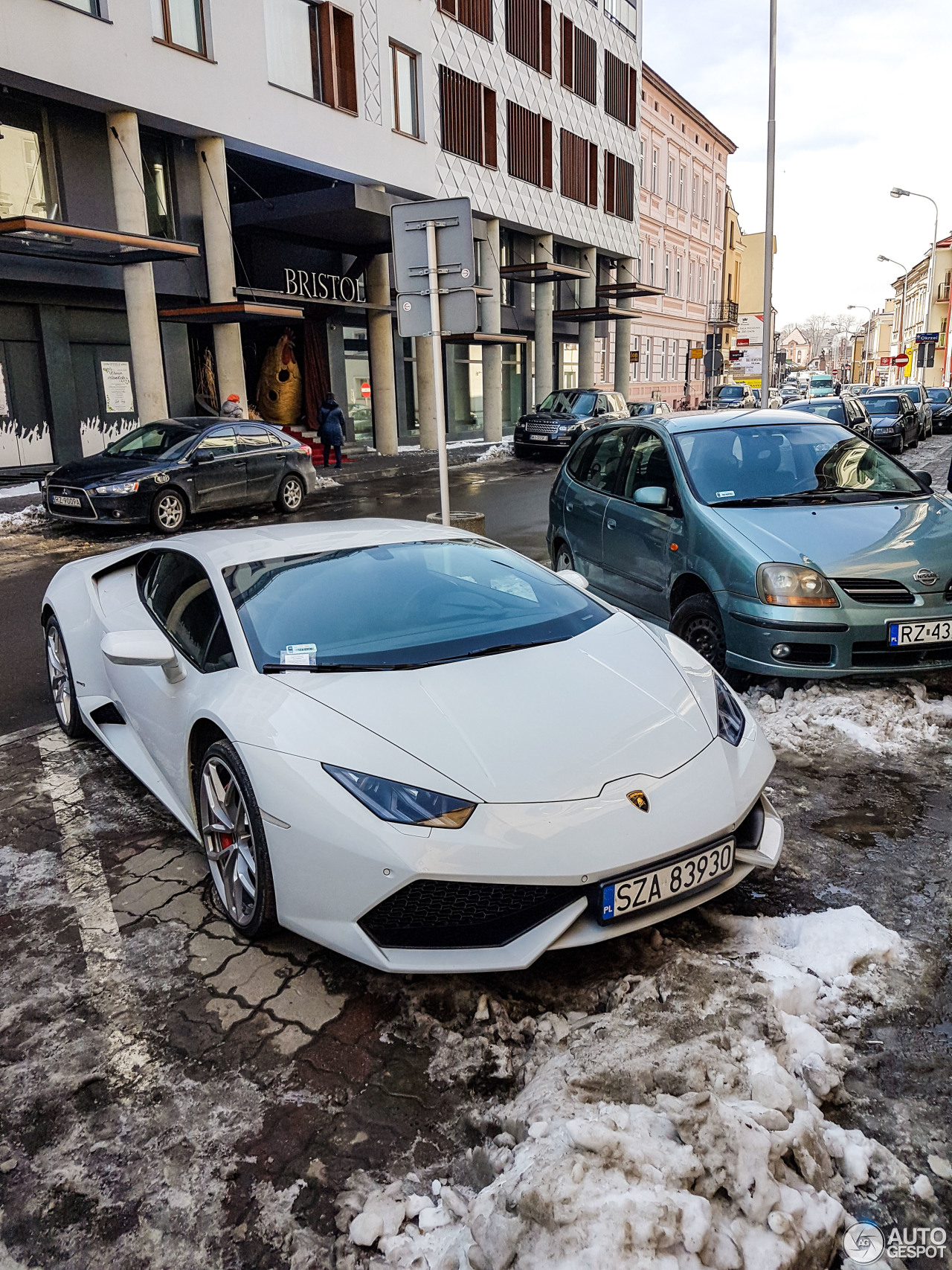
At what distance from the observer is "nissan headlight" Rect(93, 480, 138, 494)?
1257 centimetres

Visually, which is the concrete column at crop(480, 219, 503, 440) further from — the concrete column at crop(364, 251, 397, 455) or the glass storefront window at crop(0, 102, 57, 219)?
the glass storefront window at crop(0, 102, 57, 219)

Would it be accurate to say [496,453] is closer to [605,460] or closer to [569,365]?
[569,365]

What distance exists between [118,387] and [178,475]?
8.10m

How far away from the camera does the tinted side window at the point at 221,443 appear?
546 inches

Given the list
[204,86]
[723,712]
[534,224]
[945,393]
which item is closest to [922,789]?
[723,712]

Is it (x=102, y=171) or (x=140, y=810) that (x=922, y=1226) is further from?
(x=102, y=171)

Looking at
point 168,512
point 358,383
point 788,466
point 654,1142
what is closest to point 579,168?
point 358,383

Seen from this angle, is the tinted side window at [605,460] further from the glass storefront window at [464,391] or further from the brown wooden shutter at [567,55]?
the brown wooden shutter at [567,55]

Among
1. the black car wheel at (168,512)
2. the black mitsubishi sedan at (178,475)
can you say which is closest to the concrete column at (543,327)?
the black mitsubishi sedan at (178,475)

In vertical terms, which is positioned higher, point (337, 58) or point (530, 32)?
point (530, 32)

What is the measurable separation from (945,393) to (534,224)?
1988 cm

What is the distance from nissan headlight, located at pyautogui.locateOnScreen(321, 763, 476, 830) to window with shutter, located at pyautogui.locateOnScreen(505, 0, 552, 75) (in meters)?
31.4

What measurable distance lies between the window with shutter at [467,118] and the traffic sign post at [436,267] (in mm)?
20442

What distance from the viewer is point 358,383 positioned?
2781 centimetres
